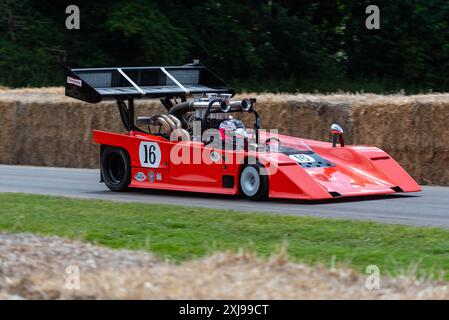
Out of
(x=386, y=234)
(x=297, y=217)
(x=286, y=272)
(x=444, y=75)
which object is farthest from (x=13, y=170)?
(x=444, y=75)

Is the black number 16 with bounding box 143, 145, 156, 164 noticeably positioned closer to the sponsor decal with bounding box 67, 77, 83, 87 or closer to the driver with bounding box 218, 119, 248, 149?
the driver with bounding box 218, 119, 248, 149

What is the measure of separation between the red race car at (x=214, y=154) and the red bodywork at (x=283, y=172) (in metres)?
0.01

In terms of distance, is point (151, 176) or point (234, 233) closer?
point (234, 233)

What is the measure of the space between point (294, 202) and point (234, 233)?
2.91 metres

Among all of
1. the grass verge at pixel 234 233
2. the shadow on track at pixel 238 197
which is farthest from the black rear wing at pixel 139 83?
the grass verge at pixel 234 233

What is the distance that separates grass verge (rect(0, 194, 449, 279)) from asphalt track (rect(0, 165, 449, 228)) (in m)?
0.80

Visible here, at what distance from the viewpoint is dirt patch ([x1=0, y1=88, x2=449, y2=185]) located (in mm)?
15032

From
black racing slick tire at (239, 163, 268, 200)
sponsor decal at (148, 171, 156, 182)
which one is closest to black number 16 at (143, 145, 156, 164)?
sponsor decal at (148, 171, 156, 182)

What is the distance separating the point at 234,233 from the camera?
956 cm

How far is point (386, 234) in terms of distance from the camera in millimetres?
9312

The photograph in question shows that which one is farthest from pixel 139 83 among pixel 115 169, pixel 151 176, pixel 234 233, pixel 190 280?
pixel 190 280

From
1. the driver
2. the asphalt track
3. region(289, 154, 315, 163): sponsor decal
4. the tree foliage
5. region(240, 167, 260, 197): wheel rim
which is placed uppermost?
the tree foliage

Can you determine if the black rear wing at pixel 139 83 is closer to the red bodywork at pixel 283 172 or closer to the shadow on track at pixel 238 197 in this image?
the red bodywork at pixel 283 172

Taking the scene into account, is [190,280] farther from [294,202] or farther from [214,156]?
[214,156]
